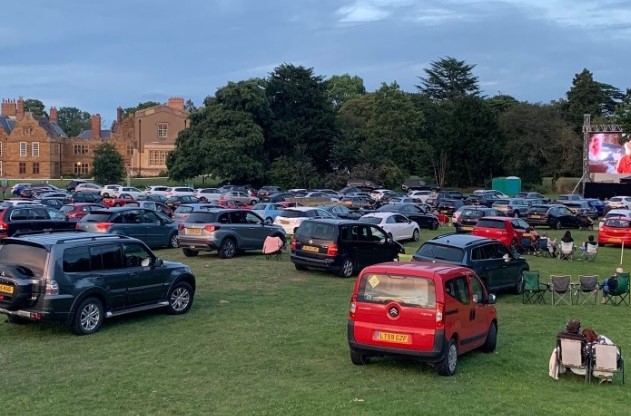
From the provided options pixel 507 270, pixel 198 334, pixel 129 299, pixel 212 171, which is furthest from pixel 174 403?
pixel 212 171

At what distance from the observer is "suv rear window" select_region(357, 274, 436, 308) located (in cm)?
1062

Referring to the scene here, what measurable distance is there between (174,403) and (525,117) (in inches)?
3485

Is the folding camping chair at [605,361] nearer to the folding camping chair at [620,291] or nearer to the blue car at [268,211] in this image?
the folding camping chair at [620,291]

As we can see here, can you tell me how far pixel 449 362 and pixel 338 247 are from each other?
10970 mm

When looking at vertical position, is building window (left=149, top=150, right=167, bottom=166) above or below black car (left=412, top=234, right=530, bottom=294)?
above

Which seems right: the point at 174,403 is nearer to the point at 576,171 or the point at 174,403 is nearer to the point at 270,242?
the point at 270,242

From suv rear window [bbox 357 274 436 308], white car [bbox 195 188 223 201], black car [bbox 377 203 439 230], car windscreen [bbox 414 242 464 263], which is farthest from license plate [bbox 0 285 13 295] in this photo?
white car [bbox 195 188 223 201]

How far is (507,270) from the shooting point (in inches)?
774

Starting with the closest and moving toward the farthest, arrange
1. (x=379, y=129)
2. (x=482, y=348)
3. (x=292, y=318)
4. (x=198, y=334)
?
(x=482, y=348) < (x=198, y=334) < (x=292, y=318) < (x=379, y=129)

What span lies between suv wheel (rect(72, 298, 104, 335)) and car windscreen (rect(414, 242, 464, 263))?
7.93 metres

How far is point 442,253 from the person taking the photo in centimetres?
1812

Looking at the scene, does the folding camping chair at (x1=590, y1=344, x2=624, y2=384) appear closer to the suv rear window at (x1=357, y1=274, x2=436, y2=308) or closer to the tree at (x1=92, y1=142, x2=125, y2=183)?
the suv rear window at (x1=357, y1=274, x2=436, y2=308)

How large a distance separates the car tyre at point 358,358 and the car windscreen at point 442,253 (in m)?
7.05

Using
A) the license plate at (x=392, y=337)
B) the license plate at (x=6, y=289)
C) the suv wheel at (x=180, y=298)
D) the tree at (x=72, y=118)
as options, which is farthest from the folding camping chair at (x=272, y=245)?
the tree at (x=72, y=118)
